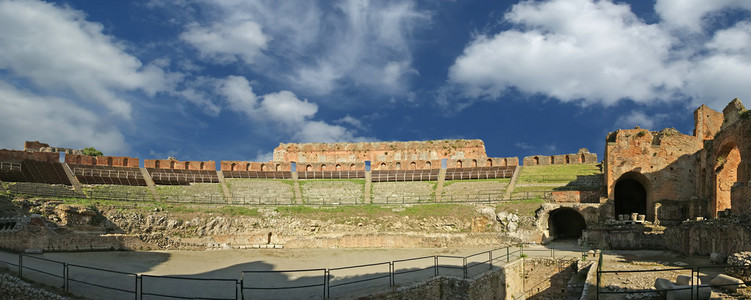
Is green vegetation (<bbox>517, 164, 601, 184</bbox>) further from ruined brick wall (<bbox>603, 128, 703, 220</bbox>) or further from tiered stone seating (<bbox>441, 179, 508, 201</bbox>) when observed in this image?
ruined brick wall (<bbox>603, 128, 703, 220</bbox>)

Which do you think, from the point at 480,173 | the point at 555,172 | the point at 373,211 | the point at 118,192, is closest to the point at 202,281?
the point at 373,211

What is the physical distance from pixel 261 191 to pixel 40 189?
17.3 metres

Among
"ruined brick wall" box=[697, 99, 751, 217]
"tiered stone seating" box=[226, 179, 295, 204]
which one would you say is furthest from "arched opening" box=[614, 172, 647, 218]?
Result: "tiered stone seating" box=[226, 179, 295, 204]

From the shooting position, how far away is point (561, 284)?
22.2 metres

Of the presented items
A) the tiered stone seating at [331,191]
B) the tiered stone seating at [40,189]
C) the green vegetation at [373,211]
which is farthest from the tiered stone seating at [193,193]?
the tiered stone seating at [331,191]

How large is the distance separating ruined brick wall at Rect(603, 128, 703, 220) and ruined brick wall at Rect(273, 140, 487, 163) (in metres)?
26.4

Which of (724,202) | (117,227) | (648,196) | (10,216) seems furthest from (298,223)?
(724,202)

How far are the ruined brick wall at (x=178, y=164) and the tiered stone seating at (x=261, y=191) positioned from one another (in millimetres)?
3988

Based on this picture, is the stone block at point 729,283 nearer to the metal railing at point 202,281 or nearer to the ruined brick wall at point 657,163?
the metal railing at point 202,281

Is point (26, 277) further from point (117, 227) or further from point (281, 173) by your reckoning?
point (281, 173)

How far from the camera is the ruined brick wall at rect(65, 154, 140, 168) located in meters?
43.4

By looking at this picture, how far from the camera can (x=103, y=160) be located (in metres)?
46.0

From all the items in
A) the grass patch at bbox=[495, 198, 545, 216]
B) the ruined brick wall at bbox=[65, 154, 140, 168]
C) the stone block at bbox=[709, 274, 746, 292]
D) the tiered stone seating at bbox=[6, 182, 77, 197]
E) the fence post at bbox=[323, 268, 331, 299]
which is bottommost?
the fence post at bbox=[323, 268, 331, 299]

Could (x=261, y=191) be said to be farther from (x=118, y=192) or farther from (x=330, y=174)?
(x=118, y=192)
